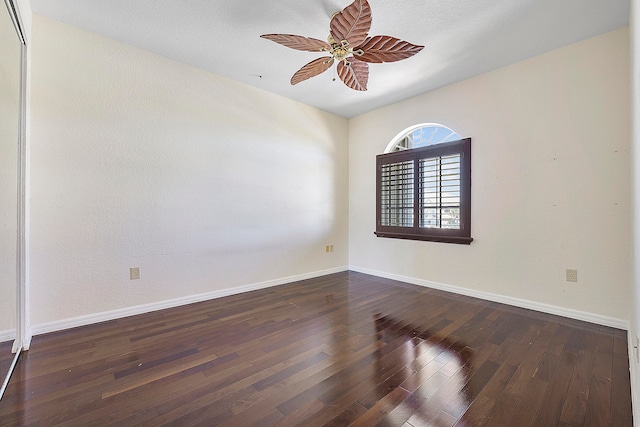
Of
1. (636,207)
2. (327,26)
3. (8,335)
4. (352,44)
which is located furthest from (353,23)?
(8,335)

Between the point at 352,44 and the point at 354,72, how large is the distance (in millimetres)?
421

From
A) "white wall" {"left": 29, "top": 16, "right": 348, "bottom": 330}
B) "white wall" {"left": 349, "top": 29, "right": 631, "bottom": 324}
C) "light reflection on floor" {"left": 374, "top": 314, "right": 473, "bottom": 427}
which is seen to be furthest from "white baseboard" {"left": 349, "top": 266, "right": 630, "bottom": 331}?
"white wall" {"left": 29, "top": 16, "right": 348, "bottom": 330}

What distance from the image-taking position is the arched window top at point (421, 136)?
3.61m

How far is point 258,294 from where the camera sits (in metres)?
3.38

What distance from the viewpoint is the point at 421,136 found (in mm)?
3924

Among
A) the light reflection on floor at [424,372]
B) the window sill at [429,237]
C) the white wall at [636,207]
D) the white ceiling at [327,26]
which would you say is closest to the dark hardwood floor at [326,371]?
the light reflection on floor at [424,372]

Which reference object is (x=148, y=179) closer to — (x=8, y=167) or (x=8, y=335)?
(x=8, y=167)

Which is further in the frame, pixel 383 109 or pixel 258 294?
pixel 383 109

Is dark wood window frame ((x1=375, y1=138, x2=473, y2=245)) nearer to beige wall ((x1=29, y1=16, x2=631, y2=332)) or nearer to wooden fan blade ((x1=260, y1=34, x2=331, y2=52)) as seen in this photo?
beige wall ((x1=29, y1=16, x2=631, y2=332))

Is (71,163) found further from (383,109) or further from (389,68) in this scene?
(383,109)

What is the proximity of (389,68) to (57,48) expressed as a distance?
298 cm

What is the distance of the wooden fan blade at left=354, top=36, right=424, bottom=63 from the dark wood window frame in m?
1.59

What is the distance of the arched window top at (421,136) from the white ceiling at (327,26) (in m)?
0.70

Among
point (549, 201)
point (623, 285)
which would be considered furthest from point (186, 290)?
point (623, 285)
